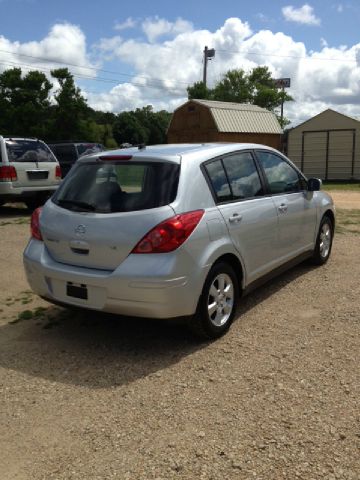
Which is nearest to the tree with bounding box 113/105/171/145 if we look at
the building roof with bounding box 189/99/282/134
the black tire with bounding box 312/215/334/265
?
the building roof with bounding box 189/99/282/134

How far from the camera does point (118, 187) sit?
413 centimetres

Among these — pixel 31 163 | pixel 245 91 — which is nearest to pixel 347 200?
pixel 31 163

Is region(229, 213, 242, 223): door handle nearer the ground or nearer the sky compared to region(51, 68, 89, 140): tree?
nearer the ground

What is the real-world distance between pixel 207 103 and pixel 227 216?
28.3 meters

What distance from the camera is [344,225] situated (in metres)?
10.2

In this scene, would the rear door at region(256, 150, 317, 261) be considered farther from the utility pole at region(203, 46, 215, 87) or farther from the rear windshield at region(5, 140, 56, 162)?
the utility pole at region(203, 46, 215, 87)

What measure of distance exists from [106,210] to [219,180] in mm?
1056

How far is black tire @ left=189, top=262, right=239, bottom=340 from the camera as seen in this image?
397cm

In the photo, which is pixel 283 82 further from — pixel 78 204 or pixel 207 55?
pixel 78 204

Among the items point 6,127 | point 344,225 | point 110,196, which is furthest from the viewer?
point 6,127

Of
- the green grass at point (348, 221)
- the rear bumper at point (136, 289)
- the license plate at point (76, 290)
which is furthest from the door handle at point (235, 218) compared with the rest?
the green grass at point (348, 221)

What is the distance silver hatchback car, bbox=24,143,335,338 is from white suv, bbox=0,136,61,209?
694 centimetres

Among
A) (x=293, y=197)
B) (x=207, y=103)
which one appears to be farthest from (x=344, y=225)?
(x=207, y=103)

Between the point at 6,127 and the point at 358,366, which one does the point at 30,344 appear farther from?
the point at 6,127
